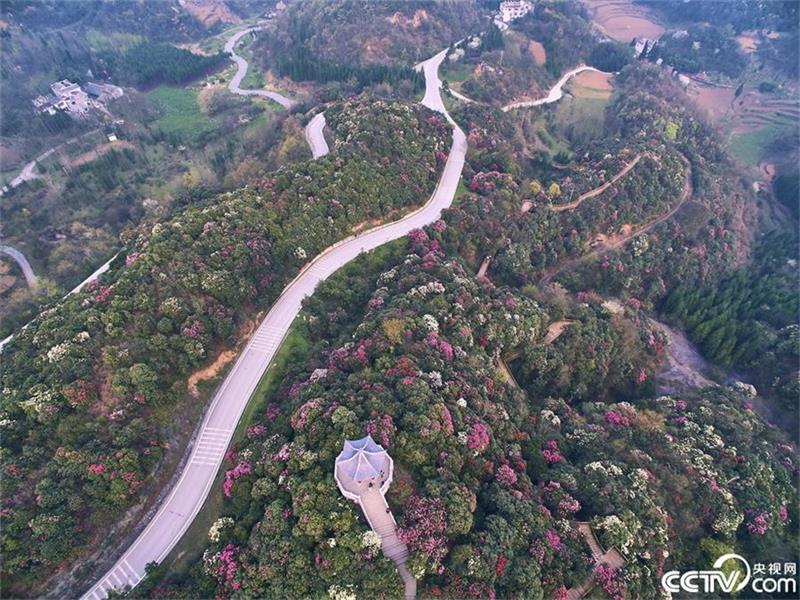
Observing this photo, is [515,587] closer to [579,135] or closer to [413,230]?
[413,230]

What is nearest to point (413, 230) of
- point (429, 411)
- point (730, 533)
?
point (429, 411)

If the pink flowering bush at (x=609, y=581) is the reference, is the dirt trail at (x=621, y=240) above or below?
below

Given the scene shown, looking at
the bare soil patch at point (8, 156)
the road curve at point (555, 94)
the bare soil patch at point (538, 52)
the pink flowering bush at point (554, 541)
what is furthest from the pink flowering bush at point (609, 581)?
the bare soil patch at point (8, 156)

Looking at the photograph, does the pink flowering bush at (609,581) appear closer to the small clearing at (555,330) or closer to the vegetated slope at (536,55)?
the small clearing at (555,330)

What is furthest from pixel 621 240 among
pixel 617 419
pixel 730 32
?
pixel 730 32

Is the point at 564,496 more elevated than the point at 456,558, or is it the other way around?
the point at 456,558

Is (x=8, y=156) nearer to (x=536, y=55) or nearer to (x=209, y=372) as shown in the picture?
(x=209, y=372)
